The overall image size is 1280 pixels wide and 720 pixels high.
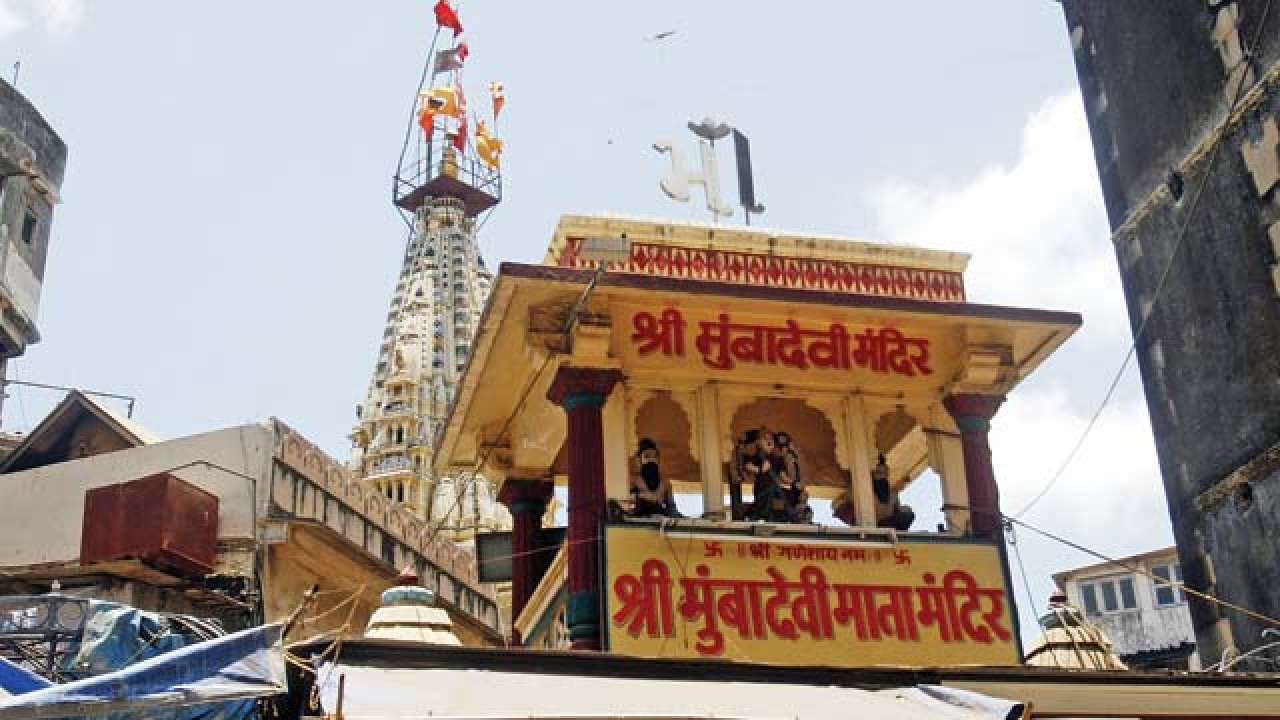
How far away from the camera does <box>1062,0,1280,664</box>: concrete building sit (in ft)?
49.3

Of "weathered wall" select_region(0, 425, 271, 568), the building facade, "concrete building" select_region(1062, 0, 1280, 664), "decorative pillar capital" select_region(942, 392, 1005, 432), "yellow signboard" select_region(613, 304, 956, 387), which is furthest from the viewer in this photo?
the building facade

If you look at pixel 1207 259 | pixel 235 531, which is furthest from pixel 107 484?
pixel 1207 259

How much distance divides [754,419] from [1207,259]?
A: 5.22m

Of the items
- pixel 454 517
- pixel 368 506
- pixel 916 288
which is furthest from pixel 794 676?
pixel 454 517

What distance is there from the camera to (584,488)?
13164 mm

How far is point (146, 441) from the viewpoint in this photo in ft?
99.1

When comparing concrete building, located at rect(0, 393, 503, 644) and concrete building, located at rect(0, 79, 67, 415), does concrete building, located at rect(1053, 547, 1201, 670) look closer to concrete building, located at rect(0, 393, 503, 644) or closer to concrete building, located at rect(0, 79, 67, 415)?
concrete building, located at rect(0, 393, 503, 644)

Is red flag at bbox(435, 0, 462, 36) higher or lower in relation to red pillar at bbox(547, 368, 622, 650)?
higher

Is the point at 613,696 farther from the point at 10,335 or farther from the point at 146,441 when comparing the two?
the point at 10,335

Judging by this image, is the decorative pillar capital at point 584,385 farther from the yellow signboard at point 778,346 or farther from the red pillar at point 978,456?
the red pillar at point 978,456

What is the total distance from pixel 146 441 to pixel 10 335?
969 cm

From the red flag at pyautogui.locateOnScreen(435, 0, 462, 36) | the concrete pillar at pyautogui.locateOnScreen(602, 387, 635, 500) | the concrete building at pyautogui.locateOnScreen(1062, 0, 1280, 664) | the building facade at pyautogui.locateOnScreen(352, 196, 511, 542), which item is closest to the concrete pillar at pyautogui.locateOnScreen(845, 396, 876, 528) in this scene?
the concrete pillar at pyautogui.locateOnScreen(602, 387, 635, 500)

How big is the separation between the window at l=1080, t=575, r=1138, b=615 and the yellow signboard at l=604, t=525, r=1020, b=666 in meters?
34.7

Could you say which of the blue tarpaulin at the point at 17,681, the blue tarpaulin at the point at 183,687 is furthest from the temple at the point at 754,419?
the blue tarpaulin at the point at 17,681
